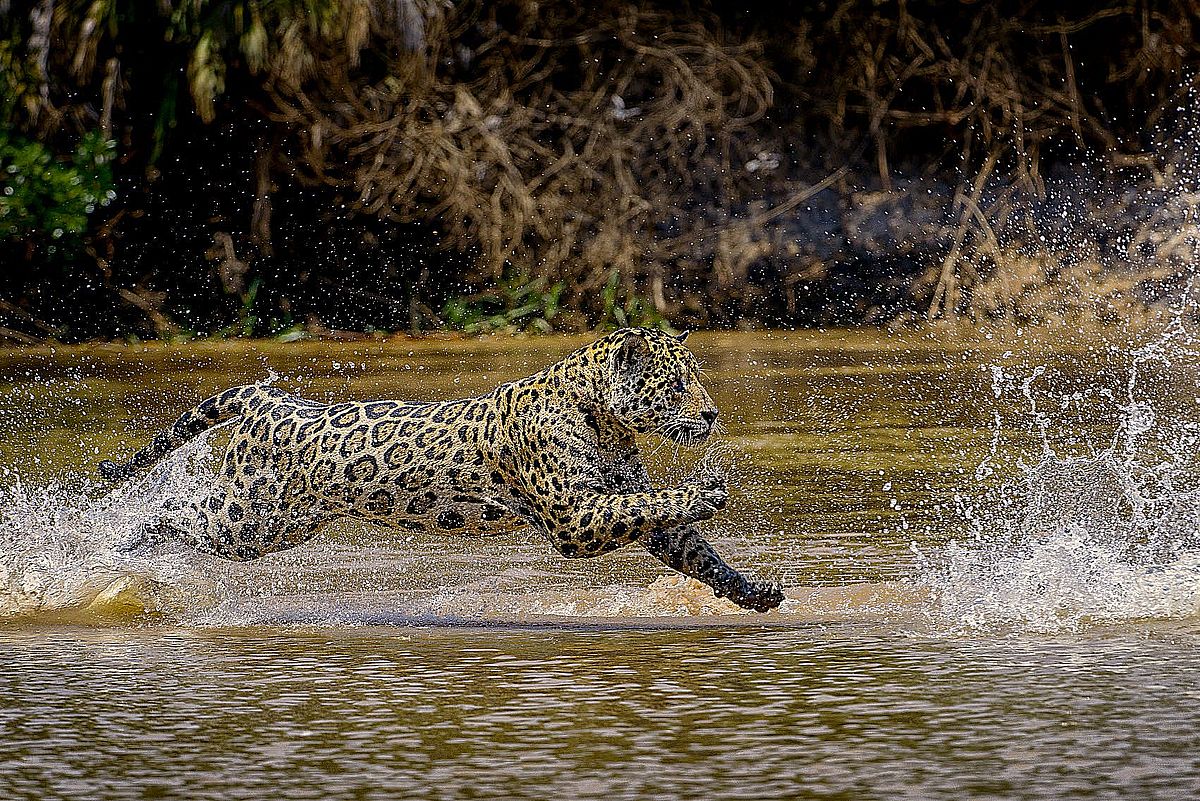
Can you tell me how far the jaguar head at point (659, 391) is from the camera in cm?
546

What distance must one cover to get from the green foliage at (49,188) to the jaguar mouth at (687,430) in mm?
10127

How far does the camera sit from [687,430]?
5477 mm

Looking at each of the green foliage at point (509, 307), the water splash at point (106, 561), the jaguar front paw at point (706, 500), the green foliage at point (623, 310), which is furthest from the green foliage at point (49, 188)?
the jaguar front paw at point (706, 500)

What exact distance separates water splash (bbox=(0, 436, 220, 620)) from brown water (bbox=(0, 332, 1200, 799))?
13 millimetres

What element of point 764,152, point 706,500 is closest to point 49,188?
Answer: point 764,152

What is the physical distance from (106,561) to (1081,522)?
3.01 metres

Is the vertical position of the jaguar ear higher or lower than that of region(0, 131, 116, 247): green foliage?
lower

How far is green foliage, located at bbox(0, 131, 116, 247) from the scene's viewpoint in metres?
14.8

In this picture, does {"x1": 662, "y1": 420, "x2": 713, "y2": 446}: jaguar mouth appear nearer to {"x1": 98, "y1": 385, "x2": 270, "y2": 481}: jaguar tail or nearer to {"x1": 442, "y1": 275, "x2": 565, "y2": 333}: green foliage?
{"x1": 98, "y1": 385, "x2": 270, "y2": 481}: jaguar tail

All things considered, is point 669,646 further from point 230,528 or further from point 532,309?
point 532,309

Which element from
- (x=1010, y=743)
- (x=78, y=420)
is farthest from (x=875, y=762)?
(x=78, y=420)

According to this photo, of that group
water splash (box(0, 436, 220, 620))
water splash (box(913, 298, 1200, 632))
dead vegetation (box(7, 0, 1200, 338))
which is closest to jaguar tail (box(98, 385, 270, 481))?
water splash (box(0, 436, 220, 620))

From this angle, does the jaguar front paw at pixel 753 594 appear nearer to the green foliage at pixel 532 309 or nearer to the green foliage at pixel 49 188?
the green foliage at pixel 532 309

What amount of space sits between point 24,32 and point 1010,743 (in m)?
12.4
